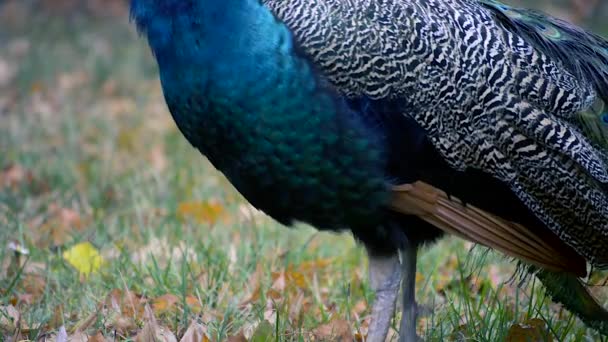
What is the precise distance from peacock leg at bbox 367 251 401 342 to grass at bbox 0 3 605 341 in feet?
0.90

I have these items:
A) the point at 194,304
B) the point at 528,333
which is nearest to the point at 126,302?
the point at 194,304

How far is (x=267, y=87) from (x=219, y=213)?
2.23 meters

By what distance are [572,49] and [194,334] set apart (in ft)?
5.44

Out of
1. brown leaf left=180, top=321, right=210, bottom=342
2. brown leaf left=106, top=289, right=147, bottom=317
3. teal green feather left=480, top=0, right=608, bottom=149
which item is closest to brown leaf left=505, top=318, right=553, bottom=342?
teal green feather left=480, top=0, right=608, bottom=149

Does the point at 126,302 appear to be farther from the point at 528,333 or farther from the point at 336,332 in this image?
the point at 528,333

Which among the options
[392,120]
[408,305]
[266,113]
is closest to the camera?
[266,113]

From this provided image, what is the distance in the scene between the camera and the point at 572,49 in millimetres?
3576

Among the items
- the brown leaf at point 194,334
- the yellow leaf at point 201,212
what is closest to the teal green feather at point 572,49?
the brown leaf at point 194,334

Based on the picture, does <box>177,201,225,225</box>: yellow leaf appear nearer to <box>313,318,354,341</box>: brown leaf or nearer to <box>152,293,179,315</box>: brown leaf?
<box>152,293,179,315</box>: brown leaf

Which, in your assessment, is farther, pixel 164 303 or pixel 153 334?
pixel 164 303

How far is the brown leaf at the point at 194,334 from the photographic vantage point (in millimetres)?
3336

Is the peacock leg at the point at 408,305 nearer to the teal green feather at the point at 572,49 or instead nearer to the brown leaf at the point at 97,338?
the teal green feather at the point at 572,49

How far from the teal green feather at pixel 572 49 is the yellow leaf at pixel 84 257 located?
1.94 m

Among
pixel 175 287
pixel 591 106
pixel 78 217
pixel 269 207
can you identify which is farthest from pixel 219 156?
pixel 78 217
